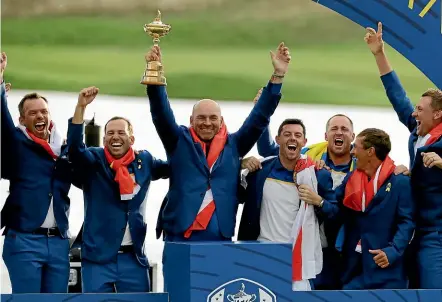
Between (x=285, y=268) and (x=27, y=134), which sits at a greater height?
(x=27, y=134)

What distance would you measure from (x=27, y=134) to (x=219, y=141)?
114cm

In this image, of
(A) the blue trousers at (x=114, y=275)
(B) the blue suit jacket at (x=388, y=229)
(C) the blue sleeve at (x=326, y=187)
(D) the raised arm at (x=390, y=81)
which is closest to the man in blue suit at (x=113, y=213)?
(A) the blue trousers at (x=114, y=275)

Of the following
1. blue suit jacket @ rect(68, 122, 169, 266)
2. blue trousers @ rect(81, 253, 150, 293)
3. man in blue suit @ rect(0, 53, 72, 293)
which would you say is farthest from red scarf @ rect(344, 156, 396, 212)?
man in blue suit @ rect(0, 53, 72, 293)

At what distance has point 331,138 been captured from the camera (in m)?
8.03

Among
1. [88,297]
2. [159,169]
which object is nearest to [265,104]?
[159,169]

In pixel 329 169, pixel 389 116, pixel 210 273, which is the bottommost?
pixel 210 273

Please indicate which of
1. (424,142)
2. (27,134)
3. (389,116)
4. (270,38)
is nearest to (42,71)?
(270,38)

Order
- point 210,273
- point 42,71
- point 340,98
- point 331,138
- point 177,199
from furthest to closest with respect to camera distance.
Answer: point 340,98
point 42,71
point 331,138
point 177,199
point 210,273

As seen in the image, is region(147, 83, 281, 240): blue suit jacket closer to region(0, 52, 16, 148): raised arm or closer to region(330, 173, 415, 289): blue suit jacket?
region(330, 173, 415, 289): blue suit jacket

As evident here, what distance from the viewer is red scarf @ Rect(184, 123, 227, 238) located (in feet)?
24.7

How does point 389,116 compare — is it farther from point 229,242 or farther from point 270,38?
point 229,242

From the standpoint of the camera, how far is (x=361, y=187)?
7.70 metres

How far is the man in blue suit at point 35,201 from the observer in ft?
25.1

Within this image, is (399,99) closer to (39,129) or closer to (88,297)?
(39,129)
